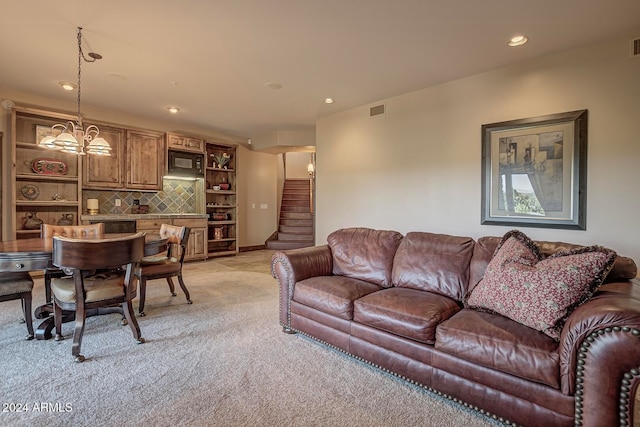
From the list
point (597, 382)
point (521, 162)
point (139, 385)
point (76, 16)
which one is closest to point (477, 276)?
point (597, 382)

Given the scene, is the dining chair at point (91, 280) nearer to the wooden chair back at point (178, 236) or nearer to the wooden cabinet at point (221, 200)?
the wooden chair back at point (178, 236)

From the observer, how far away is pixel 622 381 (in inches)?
49.3

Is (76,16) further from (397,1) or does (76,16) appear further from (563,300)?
(563,300)

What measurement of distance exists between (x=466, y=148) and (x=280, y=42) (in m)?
2.58

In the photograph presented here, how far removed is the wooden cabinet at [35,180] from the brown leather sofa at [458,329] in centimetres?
427

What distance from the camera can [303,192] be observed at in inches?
382

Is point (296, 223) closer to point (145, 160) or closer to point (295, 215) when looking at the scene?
point (295, 215)

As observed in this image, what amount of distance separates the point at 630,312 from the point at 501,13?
8.12ft

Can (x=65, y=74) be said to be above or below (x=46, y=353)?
above

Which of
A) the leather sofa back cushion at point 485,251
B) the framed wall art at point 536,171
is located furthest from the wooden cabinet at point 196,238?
the leather sofa back cushion at point 485,251

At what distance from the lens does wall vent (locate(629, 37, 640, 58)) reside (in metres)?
2.88

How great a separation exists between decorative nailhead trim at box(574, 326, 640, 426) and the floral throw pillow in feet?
0.71

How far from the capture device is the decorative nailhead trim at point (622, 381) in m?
1.23

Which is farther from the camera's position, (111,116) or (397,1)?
(111,116)
